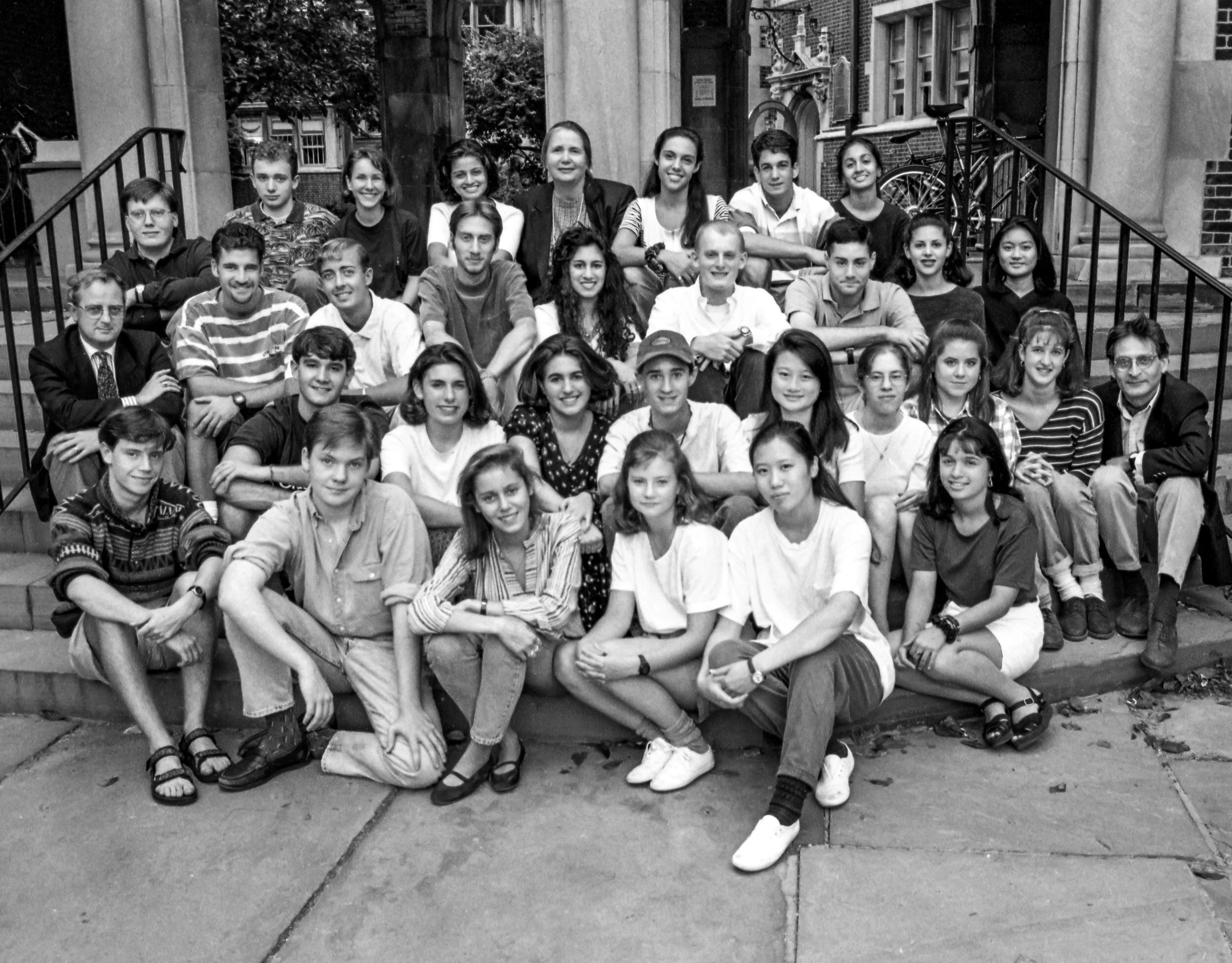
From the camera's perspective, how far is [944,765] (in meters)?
3.91

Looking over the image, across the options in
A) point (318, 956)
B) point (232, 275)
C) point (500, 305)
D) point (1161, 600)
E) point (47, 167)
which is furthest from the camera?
point (47, 167)

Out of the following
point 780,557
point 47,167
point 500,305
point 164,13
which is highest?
point 164,13

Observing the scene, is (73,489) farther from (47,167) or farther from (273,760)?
(47,167)

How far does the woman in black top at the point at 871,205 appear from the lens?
5910 mm

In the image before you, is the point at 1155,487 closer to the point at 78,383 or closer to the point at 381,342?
the point at 381,342

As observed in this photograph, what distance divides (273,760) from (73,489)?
149cm

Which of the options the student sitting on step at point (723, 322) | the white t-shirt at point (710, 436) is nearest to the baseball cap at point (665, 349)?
the white t-shirt at point (710, 436)

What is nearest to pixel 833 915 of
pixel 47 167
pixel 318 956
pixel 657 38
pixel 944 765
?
pixel 944 765

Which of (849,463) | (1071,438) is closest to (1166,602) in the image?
(1071,438)

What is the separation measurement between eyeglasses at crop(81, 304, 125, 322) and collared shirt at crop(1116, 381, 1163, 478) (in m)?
3.96

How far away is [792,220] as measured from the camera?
19.7 ft

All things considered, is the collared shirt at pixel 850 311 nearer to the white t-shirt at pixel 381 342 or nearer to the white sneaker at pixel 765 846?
the white t-shirt at pixel 381 342

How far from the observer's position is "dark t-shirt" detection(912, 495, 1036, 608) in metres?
4.07

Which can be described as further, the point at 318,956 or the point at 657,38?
the point at 657,38
